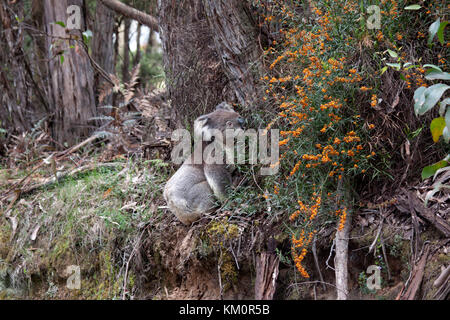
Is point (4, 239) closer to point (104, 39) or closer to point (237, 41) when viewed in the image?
point (237, 41)

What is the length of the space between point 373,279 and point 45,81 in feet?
22.1

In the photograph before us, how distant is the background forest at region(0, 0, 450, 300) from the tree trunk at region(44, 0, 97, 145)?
2.67 ft

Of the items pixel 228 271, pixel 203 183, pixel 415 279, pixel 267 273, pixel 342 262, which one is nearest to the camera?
pixel 415 279

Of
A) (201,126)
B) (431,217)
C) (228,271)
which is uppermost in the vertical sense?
(201,126)

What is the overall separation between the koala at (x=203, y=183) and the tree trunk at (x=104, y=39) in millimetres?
4848

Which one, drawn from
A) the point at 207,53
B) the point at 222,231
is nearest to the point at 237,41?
the point at 207,53

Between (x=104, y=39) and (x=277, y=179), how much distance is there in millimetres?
5868

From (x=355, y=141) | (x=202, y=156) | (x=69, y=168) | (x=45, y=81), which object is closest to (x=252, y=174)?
(x=202, y=156)

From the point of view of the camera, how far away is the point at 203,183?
426 centimetres

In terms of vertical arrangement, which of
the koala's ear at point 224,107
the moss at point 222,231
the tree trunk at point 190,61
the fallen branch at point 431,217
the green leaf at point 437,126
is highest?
the tree trunk at point 190,61

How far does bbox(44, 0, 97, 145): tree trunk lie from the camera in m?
6.94

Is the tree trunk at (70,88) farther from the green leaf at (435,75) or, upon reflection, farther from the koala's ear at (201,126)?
the green leaf at (435,75)

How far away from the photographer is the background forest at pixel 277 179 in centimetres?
331

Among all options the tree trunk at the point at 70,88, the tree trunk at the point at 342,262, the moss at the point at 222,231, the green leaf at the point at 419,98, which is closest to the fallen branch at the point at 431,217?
the tree trunk at the point at 342,262
